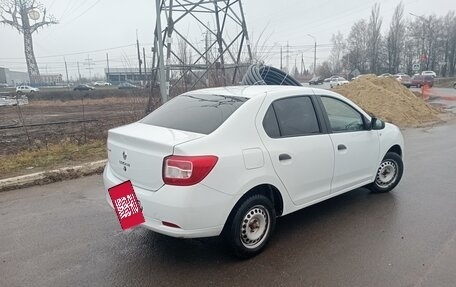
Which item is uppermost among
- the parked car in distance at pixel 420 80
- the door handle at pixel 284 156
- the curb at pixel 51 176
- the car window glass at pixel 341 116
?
the car window glass at pixel 341 116

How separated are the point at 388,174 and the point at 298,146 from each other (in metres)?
2.25

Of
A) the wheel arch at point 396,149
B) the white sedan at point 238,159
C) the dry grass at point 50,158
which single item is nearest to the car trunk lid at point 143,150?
the white sedan at point 238,159

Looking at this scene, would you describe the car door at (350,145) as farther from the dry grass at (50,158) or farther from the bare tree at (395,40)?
the bare tree at (395,40)

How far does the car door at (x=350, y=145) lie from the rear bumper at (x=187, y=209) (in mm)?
1688

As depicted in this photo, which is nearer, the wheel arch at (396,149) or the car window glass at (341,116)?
the car window glass at (341,116)

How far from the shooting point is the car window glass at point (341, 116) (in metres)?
4.34

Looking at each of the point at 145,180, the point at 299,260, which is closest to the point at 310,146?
A: the point at 299,260

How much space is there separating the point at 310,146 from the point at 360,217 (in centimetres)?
127

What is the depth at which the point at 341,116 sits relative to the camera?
15.0 feet

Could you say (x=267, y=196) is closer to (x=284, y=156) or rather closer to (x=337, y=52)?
(x=284, y=156)

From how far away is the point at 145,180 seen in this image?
3234mm

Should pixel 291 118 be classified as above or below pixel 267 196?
above

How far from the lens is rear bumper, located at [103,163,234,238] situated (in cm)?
299

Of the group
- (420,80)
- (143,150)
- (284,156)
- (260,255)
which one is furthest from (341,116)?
(420,80)
